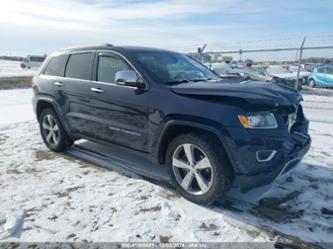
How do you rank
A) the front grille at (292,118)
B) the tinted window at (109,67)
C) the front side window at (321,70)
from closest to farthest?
the front grille at (292,118) → the tinted window at (109,67) → the front side window at (321,70)

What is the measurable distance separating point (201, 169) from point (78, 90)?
2331 mm

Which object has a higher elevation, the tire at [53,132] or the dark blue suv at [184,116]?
the dark blue suv at [184,116]

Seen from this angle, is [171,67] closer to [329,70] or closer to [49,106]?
[49,106]

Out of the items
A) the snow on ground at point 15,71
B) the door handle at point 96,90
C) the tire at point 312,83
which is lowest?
the snow on ground at point 15,71

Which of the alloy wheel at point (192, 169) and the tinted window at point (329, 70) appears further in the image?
the tinted window at point (329, 70)

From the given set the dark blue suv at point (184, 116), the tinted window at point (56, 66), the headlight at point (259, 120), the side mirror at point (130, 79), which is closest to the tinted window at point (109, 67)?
the dark blue suv at point (184, 116)

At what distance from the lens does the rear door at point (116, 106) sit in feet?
12.9

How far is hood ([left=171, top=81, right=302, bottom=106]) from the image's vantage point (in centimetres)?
324

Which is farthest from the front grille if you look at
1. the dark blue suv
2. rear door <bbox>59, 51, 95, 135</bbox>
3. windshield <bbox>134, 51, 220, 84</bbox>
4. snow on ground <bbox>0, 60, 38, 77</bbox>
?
snow on ground <bbox>0, 60, 38, 77</bbox>

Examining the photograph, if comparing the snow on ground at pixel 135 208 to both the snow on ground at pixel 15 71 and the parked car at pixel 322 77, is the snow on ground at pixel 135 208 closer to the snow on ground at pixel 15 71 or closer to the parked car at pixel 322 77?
the parked car at pixel 322 77

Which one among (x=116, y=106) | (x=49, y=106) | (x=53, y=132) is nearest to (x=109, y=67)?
(x=116, y=106)

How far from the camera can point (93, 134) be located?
4.70 metres

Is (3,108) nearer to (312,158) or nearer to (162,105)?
(162,105)

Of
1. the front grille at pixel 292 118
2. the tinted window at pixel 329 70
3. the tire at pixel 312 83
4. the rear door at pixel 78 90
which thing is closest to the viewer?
the front grille at pixel 292 118
